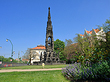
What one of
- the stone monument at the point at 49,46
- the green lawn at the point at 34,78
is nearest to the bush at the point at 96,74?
the green lawn at the point at 34,78

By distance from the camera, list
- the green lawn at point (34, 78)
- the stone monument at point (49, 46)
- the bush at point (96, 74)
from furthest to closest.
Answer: the stone monument at point (49, 46) < the green lawn at point (34, 78) < the bush at point (96, 74)

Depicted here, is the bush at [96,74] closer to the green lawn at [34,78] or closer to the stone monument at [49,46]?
the green lawn at [34,78]

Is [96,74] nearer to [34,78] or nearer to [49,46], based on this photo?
[34,78]

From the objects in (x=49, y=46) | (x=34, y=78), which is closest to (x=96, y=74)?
(x=34, y=78)

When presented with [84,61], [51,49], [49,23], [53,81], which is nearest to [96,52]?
[84,61]

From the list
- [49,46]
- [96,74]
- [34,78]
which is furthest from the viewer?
[49,46]

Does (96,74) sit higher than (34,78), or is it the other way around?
(96,74)

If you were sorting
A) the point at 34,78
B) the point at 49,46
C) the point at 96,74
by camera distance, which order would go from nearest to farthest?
the point at 96,74
the point at 34,78
the point at 49,46

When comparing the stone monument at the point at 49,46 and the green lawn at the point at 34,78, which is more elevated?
the stone monument at the point at 49,46

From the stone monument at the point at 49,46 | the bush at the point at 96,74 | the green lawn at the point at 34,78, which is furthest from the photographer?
the stone monument at the point at 49,46

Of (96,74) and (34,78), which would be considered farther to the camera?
(34,78)

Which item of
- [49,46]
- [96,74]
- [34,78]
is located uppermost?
[49,46]

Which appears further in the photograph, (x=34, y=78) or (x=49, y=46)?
(x=49, y=46)

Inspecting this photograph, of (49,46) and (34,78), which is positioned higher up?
(49,46)
